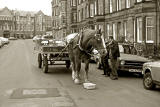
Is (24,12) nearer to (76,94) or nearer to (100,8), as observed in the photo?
(100,8)

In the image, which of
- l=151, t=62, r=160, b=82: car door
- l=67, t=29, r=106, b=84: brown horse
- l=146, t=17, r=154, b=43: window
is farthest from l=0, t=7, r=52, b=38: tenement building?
l=151, t=62, r=160, b=82: car door

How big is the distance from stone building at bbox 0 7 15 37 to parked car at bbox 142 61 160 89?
120837 millimetres

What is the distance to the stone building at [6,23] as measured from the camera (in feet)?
Result: 418

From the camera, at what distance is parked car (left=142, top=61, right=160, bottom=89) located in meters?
9.73

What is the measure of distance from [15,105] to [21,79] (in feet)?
16.2

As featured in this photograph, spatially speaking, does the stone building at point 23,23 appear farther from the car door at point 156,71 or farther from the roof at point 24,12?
the car door at point 156,71

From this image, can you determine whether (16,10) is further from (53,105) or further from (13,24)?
(53,105)

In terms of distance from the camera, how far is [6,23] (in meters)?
129

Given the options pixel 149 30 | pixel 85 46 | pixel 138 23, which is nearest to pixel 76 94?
pixel 85 46

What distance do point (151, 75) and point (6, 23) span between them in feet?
410

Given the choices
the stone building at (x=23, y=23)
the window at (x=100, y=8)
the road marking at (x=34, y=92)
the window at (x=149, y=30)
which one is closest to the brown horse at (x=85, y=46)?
the road marking at (x=34, y=92)

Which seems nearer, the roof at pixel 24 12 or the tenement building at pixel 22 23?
the tenement building at pixel 22 23

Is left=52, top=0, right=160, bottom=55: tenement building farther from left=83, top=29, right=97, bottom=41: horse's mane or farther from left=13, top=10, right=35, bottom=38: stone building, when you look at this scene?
left=13, top=10, right=35, bottom=38: stone building

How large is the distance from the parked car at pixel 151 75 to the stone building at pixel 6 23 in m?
121
